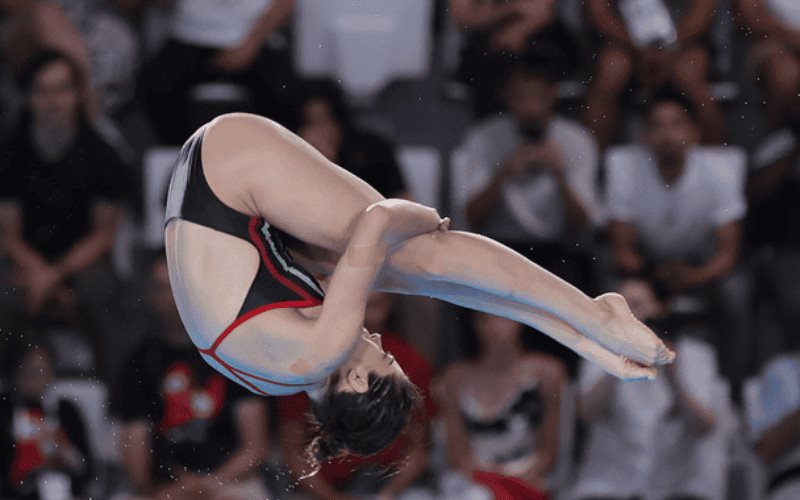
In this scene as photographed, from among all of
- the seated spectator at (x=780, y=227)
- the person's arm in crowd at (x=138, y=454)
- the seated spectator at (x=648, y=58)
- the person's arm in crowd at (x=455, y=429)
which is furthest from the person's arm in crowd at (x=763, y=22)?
the person's arm in crowd at (x=138, y=454)

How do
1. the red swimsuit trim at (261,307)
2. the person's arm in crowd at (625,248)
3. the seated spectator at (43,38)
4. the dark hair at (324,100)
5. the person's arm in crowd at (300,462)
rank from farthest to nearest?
1. the seated spectator at (43,38)
2. the dark hair at (324,100)
3. the person's arm in crowd at (625,248)
4. the person's arm in crowd at (300,462)
5. the red swimsuit trim at (261,307)

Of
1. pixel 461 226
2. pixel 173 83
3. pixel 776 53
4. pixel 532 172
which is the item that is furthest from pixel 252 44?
pixel 776 53

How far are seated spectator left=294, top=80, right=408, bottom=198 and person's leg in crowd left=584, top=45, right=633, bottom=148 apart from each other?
2.31 ft

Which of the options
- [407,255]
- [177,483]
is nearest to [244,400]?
[177,483]

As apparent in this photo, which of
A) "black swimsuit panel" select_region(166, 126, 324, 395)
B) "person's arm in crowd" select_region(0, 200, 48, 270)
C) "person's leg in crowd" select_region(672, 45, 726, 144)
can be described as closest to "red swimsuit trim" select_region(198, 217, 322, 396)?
"black swimsuit panel" select_region(166, 126, 324, 395)

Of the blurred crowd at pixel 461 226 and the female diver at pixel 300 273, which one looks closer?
the female diver at pixel 300 273

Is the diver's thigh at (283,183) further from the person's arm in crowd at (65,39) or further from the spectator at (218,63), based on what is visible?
the person's arm in crowd at (65,39)

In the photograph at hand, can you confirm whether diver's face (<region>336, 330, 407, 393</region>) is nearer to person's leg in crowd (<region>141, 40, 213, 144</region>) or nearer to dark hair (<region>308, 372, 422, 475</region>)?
dark hair (<region>308, 372, 422, 475</region>)

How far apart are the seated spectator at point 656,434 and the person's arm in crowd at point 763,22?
3.66 feet

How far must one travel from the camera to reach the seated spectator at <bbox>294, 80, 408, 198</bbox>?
4094 mm

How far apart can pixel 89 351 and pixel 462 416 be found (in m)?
1.27

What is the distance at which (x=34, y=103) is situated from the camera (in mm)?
4266

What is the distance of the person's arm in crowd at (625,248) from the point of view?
4.07 meters

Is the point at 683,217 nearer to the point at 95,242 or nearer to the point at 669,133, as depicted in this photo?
the point at 669,133
